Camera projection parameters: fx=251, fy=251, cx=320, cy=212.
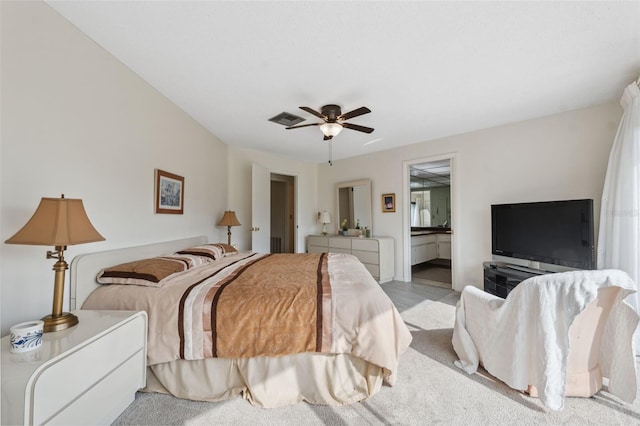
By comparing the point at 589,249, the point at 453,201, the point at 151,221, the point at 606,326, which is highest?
the point at 453,201

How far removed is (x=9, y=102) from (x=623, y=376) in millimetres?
3783

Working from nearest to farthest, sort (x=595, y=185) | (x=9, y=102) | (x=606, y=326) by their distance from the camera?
(x=9, y=102) < (x=606, y=326) < (x=595, y=185)

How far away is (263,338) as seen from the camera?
1535 mm

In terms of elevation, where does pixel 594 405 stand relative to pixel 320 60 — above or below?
below

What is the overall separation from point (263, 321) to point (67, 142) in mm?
1736

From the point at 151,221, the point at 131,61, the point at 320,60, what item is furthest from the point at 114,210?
the point at 320,60

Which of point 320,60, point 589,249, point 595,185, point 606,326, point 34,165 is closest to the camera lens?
point 34,165

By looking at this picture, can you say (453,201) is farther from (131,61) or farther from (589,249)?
(131,61)

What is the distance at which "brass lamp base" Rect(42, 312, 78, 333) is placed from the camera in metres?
1.25

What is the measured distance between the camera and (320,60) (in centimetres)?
203

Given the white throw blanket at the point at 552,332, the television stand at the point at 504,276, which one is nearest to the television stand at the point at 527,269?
the television stand at the point at 504,276

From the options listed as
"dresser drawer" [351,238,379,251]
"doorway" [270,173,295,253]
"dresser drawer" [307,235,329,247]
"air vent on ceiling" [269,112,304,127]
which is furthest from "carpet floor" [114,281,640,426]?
"doorway" [270,173,295,253]

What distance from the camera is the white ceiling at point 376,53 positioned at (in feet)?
5.14

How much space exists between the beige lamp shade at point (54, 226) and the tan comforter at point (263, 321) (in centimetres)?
59
